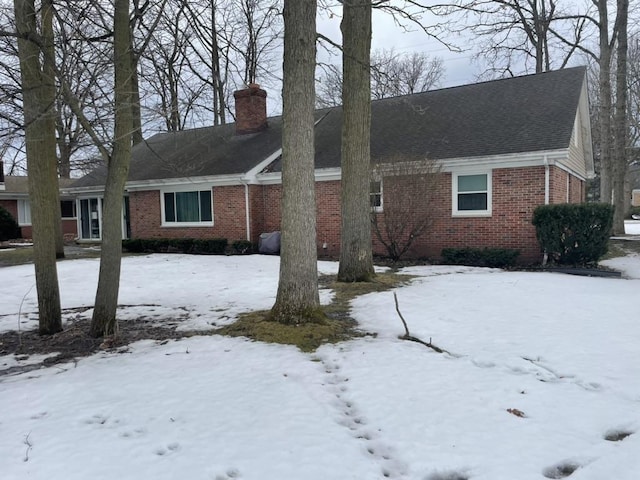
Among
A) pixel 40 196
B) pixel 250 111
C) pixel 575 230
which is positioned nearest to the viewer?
pixel 40 196

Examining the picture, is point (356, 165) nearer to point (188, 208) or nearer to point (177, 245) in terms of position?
point (177, 245)

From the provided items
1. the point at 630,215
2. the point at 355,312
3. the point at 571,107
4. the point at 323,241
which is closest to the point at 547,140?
the point at 571,107

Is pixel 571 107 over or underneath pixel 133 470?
over

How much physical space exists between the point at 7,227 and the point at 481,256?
22751 mm

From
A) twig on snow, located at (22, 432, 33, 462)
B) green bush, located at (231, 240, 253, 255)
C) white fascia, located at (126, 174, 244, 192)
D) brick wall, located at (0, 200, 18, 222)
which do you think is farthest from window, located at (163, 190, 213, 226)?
brick wall, located at (0, 200, 18, 222)

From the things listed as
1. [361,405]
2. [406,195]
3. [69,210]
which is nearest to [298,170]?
[361,405]

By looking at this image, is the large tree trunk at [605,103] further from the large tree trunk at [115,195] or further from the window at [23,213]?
the window at [23,213]

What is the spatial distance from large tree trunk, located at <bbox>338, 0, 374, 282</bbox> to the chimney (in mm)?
10302

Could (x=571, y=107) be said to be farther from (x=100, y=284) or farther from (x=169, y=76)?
Result: (x=100, y=284)

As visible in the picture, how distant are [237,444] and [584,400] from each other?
2663 millimetres

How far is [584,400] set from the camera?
373cm

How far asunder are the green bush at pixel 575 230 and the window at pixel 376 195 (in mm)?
4002

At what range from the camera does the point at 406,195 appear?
12289 millimetres

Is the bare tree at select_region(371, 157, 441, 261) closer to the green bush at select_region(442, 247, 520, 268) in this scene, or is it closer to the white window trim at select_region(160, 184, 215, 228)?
the green bush at select_region(442, 247, 520, 268)
